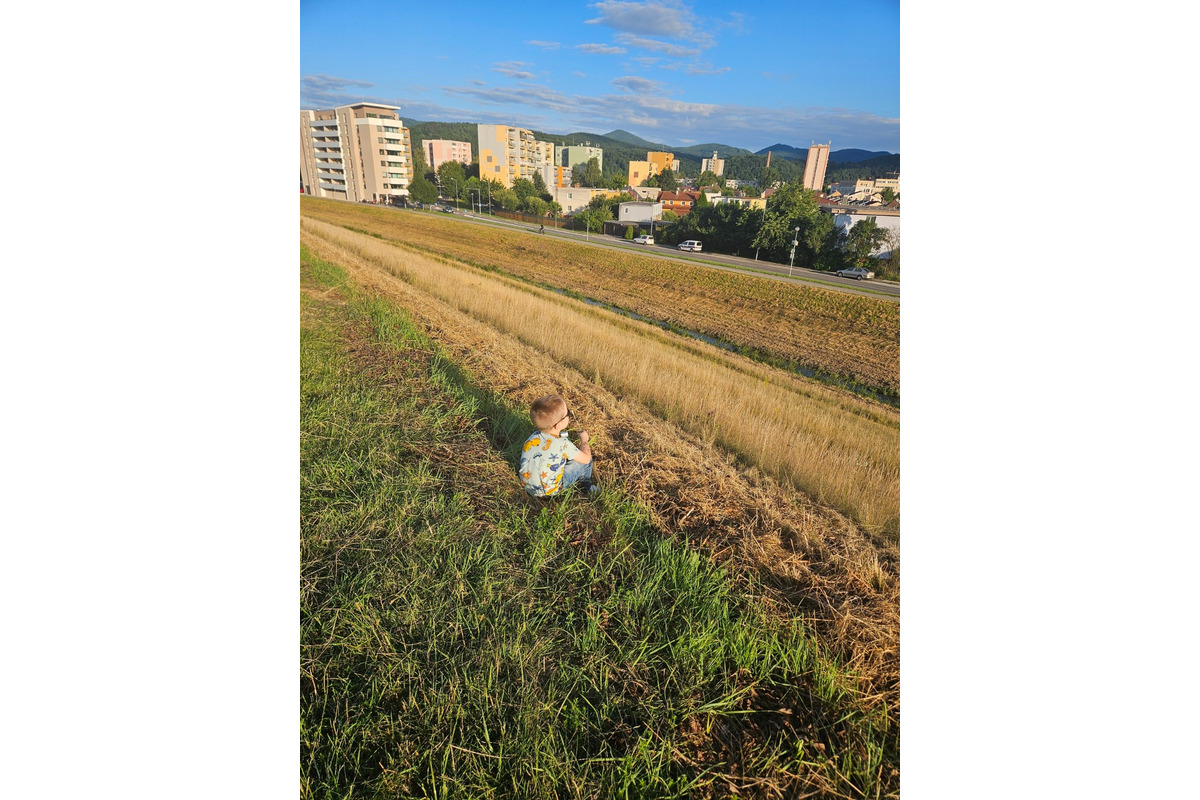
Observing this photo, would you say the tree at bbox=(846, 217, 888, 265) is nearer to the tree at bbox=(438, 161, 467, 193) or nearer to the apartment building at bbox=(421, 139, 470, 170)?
the apartment building at bbox=(421, 139, 470, 170)

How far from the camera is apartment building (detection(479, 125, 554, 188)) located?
279 cm

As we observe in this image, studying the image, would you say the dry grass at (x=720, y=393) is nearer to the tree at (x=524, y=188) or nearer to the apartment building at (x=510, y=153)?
the tree at (x=524, y=188)

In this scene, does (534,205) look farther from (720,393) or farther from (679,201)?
(720,393)

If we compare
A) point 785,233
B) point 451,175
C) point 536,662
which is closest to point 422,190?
point 451,175

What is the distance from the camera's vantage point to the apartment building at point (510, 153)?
2.79 m

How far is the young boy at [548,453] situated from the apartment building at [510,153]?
1.56 m

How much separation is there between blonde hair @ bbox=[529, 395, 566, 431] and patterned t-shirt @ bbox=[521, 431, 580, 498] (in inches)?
2.9

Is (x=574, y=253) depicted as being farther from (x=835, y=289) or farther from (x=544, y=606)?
(x=544, y=606)

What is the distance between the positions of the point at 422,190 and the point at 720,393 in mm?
2762

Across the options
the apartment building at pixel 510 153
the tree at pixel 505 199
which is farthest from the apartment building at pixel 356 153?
the tree at pixel 505 199

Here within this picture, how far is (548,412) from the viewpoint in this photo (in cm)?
241

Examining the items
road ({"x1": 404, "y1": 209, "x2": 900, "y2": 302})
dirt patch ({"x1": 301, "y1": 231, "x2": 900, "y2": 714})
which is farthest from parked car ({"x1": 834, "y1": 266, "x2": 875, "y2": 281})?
dirt patch ({"x1": 301, "y1": 231, "x2": 900, "y2": 714})

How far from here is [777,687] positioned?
1630 mm

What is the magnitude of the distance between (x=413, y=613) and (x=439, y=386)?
2000mm
